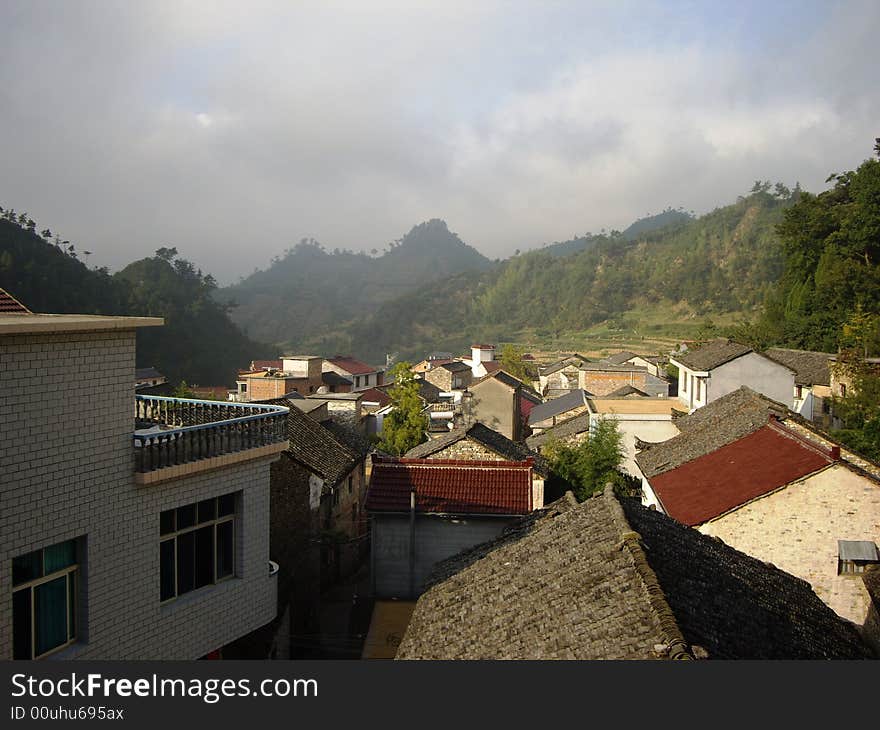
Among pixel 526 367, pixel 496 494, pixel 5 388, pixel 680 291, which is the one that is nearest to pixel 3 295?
pixel 5 388

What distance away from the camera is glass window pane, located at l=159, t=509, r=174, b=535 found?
845 cm

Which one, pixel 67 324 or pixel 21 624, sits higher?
pixel 67 324

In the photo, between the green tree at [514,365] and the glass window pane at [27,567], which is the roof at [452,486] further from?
the green tree at [514,365]

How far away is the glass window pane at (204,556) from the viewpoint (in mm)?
8992

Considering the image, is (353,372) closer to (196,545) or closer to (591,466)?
(591,466)

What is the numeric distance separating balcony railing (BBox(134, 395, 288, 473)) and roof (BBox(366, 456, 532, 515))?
201 inches

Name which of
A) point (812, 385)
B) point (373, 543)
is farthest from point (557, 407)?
point (373, 543)

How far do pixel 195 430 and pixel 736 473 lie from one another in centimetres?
1106

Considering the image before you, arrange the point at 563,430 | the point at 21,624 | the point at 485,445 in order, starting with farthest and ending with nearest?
the point at 563,430 < the point at 485,445 < the point at 21,624

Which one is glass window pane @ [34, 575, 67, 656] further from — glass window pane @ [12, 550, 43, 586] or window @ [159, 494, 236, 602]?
window @ [159, 494, 236, 602]

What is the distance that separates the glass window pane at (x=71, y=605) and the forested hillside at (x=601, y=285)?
82571mm

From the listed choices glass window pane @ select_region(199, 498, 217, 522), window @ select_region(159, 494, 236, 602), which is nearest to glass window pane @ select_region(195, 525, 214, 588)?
window @ select_region(159, 494, 236, 602)

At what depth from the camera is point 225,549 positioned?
30.8 feet

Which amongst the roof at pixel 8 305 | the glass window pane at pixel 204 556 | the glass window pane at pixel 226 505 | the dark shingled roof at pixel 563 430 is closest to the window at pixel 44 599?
the glass window pane at pixel 204 556
